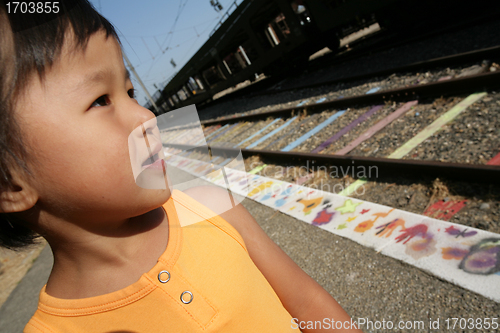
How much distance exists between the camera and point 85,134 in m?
0.65

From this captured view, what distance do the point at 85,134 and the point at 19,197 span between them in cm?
23

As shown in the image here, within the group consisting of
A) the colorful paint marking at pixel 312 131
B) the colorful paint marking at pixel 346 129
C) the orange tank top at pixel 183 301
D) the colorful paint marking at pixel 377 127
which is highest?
the orange tank top at pixel 183 301

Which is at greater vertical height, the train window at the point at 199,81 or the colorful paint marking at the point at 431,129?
the train window at the point at 199,81

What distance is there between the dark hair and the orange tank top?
0.38 meters

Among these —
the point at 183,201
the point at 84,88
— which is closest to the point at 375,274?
the point at 183,201

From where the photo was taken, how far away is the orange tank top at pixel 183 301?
0.75 meters

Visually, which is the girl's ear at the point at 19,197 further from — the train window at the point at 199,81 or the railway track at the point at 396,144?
the train window at the point at 199,81

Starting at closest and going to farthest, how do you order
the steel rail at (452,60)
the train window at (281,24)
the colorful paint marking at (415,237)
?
the colorful paint marking at (415,237), the steel rail at (452,60), the train window at (281,24)

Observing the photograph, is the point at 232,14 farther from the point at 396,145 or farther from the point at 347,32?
the point at 396,145

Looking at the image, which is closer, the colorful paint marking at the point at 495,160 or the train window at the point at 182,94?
the colorful paint marking at the point at 495,160

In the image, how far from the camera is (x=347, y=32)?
1459 centimetres

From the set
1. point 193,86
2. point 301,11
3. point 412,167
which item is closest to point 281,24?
point 301,11

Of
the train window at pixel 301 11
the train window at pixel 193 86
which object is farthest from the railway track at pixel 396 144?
the train window at pixel 193 86

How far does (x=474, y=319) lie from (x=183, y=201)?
1.83m
